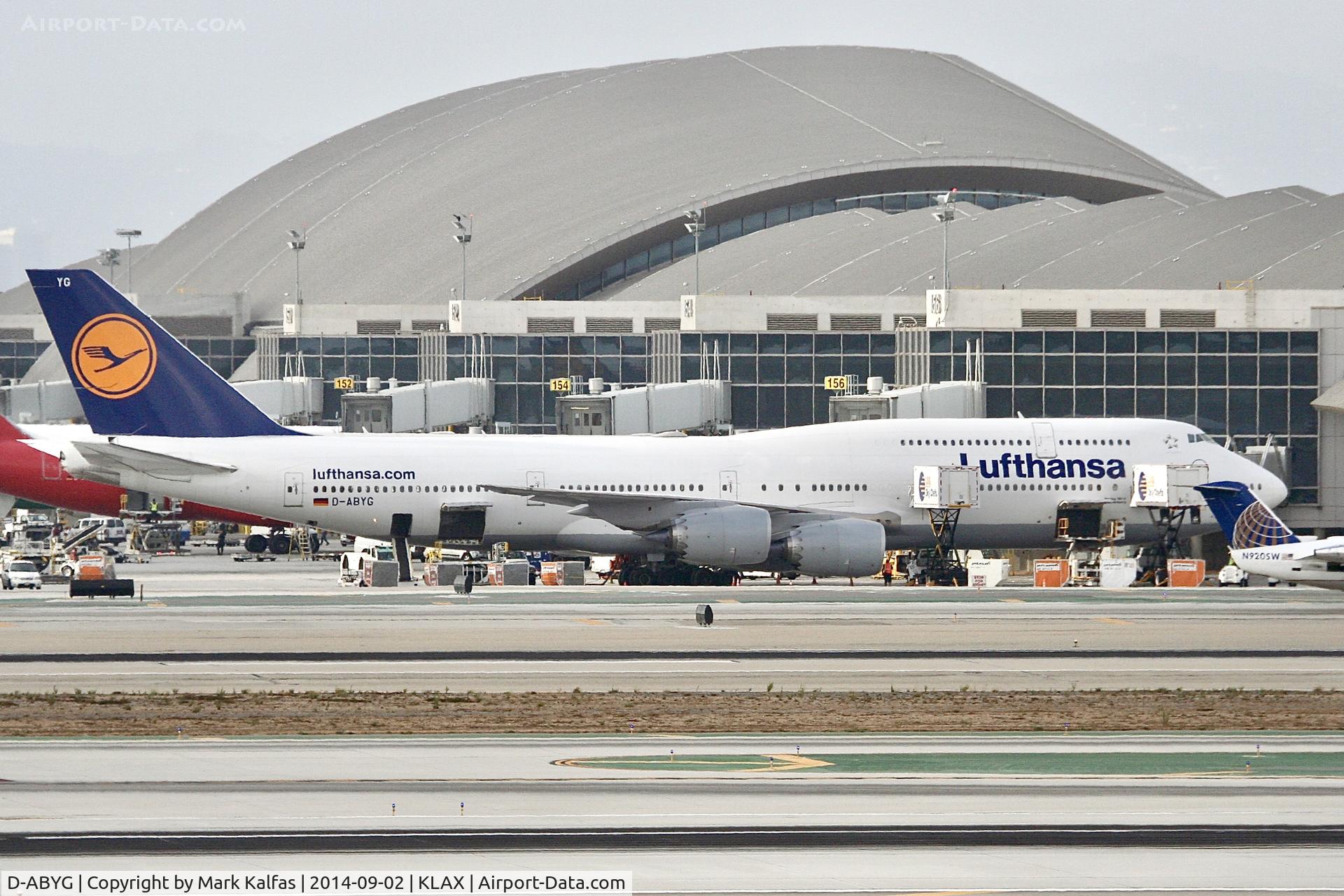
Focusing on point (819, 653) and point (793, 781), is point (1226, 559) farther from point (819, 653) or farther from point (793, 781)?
point (793, 781)

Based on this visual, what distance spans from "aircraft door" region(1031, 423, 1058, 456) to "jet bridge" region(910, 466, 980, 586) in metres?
2.49

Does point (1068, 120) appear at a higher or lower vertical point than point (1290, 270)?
higher

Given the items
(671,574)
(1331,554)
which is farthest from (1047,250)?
(1331,554)

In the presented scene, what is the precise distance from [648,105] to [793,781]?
4784 inches

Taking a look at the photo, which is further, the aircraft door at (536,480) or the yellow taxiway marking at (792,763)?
the aircraft door at (536,480)

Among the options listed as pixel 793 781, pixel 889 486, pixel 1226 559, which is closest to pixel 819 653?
pixel 793 781

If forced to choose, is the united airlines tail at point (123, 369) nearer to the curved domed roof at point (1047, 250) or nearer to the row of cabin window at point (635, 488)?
the row of cabin window at point (635, 488)

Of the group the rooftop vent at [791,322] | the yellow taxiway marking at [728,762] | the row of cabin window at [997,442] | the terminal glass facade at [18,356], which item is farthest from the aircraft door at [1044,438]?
the terminal glass facade at [18,356]

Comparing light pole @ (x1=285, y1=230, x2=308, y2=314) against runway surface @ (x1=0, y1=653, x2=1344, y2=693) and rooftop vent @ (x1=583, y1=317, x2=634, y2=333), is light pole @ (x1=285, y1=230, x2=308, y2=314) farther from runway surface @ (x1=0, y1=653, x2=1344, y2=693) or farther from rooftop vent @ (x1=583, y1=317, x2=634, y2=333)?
runway surface @ (x1=0, y1=653, x2=1344, y2=693)

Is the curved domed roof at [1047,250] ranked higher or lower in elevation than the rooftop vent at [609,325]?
higher

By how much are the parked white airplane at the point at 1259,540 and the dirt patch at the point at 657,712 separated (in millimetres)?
19806

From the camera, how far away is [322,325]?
115m

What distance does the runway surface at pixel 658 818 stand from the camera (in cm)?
1730

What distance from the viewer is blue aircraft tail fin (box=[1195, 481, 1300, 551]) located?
174 feet
